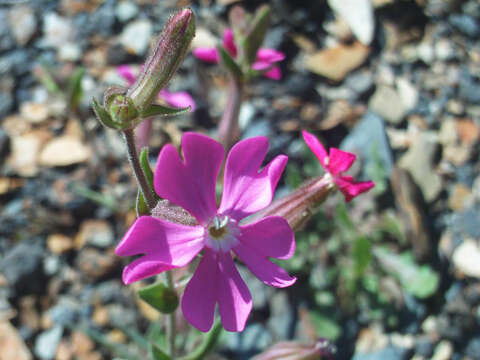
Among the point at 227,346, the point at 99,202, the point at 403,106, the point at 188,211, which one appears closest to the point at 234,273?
the point at 188,211

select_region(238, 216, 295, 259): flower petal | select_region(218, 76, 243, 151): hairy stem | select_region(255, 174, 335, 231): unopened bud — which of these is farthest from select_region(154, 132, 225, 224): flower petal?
select_region(218, 76, 243, 151): hairy stem

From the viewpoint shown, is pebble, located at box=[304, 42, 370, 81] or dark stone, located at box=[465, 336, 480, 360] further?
pebble, located at box=[304, 42, 370, 81]

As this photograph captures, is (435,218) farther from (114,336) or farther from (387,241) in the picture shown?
(114,336)

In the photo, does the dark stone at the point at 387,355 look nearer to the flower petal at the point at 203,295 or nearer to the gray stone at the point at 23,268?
the flower petal at the point at 203,295

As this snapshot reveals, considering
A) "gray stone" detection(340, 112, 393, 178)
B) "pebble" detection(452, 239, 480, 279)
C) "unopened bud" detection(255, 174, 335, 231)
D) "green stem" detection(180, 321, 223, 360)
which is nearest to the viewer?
"unopened bud" detection(255, 174, 335, 231)

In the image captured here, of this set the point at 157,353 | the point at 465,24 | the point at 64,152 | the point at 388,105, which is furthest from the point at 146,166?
the point at 465,24

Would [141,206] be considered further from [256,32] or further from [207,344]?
[256,32]

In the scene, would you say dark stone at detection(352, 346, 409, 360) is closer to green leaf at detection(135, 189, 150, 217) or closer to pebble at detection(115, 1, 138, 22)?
green leaf at detection(135, 189, 150, 217)
